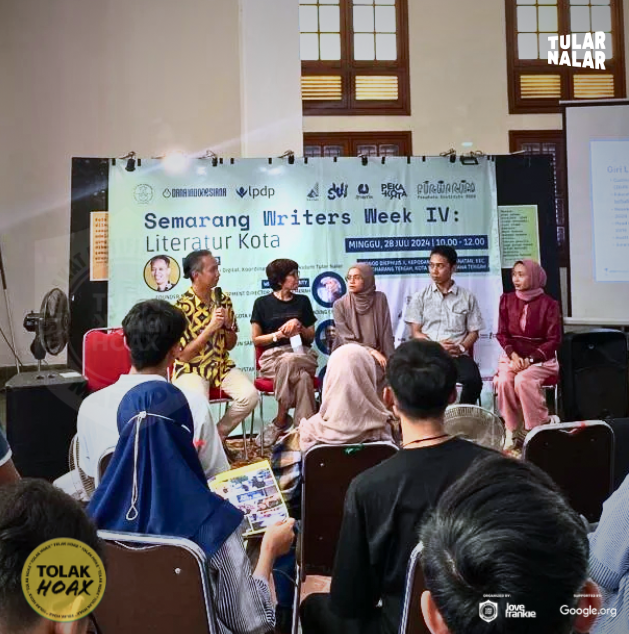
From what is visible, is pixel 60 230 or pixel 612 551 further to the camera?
pixel 60 230

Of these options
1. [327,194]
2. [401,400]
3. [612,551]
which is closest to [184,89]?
[327,194]

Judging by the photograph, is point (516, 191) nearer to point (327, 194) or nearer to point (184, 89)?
point (327, 194)

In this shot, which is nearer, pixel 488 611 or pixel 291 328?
pixel 488 611

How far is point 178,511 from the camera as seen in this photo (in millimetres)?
1178

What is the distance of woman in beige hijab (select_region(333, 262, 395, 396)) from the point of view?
13.3ft

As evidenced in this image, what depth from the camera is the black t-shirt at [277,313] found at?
402 cm

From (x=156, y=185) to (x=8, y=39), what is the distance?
7.63 ft

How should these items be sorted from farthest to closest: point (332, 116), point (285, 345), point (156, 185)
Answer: point (332, 116)
point (156, 185)
point (285, 345)

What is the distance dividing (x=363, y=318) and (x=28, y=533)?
139 inches

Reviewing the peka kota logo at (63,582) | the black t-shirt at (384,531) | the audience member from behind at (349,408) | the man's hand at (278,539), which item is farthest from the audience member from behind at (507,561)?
the audience member from behind at (349,408)

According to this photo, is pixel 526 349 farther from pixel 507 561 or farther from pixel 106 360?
pixel 507 561

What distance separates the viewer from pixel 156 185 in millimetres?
4496

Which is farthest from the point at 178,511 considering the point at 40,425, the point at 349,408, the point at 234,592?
the point at 40,425

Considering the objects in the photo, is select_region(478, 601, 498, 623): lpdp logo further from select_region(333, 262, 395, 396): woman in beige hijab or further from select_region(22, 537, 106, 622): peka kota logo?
select_region(333, 262, 395, 396): woman in beige hijab
